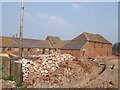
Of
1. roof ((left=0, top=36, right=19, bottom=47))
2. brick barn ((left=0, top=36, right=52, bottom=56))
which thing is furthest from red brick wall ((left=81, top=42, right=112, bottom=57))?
roof ((left=0, top=36, right=19, bottom=47))

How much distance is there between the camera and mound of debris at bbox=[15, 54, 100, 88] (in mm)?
14828

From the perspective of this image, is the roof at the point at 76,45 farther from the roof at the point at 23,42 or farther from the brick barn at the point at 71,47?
the roof at the point at 23,42

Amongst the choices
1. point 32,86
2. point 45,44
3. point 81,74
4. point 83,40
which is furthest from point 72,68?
point 45,44

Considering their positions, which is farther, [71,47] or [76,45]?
[71,47]

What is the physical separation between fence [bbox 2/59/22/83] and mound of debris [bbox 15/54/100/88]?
553 mm

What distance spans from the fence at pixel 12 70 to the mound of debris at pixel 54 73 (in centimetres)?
55

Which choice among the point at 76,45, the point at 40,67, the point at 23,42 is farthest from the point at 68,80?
the point at 23,42

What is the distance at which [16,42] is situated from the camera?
4844 cm

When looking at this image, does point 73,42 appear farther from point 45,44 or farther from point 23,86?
point 23,86

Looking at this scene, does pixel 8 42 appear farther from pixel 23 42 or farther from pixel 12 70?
pixel 12 70

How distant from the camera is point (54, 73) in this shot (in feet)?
52.9

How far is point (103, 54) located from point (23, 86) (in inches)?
1716

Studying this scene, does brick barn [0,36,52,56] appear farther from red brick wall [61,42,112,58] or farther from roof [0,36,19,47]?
red brick wall [61,42,112,58]

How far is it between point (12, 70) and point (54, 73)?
12.0ft
